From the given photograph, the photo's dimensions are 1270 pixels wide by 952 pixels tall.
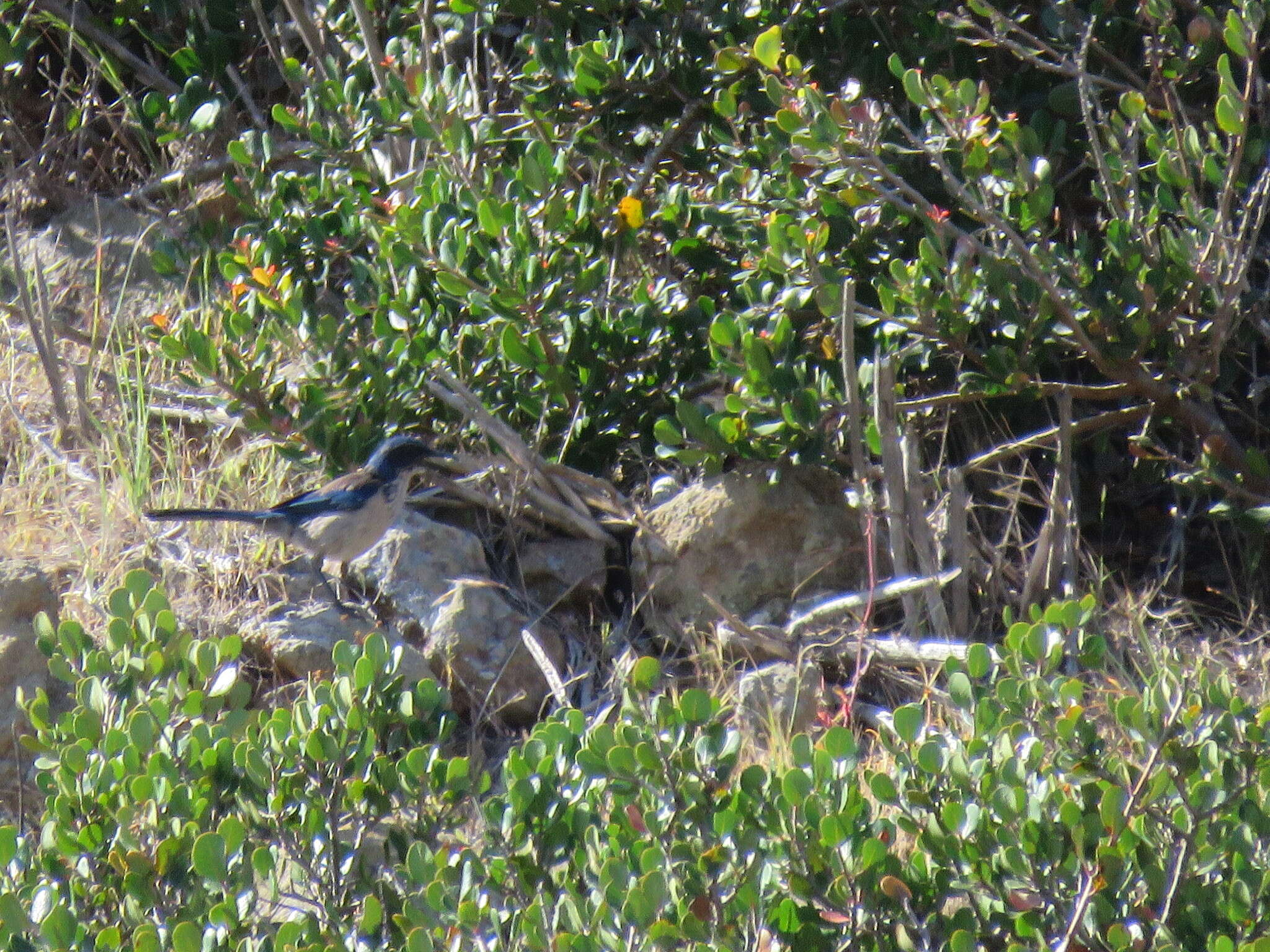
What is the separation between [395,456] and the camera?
4770mm

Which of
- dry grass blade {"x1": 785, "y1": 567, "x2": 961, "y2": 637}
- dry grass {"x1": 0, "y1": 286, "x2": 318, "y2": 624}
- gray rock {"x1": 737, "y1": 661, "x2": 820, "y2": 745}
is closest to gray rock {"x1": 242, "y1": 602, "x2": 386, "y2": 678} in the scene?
dry grass {"x1": 0, "y1": 286, "x2": 318, "y2": 624}

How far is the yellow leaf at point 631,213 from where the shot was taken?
4.88 meters

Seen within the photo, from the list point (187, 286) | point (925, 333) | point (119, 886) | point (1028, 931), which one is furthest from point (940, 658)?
point (187, 286)

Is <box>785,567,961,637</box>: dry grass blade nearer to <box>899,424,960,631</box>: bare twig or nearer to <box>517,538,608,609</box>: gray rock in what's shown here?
<box>899,424,960,631</box>: bare twig

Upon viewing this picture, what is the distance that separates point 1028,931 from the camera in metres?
2.64

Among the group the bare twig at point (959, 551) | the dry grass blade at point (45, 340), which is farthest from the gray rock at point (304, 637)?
the bare twig at point (959, 551)

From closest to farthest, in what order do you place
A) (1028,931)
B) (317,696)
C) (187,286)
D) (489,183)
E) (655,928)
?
(655,928), (1028,931), (317,696), (489,183), (187,286)

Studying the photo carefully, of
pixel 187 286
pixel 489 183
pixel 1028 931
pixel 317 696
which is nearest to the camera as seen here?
pixel 1028 931

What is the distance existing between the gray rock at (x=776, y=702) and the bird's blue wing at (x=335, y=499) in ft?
4.34

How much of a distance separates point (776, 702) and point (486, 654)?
3.06ft

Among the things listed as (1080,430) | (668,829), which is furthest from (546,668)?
(1080,430)

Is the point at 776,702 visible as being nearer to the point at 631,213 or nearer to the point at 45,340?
the point at 631,213

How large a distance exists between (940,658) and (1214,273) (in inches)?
51.5

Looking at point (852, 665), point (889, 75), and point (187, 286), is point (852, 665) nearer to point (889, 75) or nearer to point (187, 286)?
point (889, 75)
